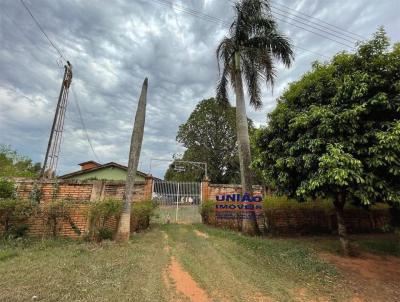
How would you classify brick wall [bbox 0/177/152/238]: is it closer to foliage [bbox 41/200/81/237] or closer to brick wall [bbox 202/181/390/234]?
foliage [bbox 41/200/81/237]

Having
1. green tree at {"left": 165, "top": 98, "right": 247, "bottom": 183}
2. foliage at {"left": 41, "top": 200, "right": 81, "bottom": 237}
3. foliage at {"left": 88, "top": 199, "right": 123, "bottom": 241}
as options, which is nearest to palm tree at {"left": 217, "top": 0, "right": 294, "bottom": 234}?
foliage at {"left": 88, "top": 199, "right": 123, "bottom": 241}

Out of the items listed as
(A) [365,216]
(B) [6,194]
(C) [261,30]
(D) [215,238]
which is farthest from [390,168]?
(B) [6,194]

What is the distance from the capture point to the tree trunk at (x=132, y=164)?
22.4 feet

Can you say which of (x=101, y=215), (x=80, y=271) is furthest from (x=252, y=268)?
(x=101, y=215)

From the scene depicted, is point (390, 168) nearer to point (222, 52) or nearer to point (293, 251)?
point (293, 251)

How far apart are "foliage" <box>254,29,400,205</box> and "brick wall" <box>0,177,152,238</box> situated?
5.83m

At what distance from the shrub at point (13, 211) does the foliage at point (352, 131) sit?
6.72 metres

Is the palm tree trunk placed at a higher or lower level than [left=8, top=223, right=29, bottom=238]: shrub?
higher

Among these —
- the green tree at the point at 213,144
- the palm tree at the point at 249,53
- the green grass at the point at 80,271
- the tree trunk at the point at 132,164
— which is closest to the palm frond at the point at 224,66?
the palm tree at the point at 249,53

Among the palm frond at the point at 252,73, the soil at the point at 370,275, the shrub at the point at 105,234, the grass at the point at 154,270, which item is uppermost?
the palm frond at the point at 252,73

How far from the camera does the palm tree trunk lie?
862cm

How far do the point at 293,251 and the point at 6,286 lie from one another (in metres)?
6.16

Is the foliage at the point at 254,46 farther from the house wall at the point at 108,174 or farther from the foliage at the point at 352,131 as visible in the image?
the house wall at the point at 108,174

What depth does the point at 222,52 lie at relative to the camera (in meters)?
9.48
